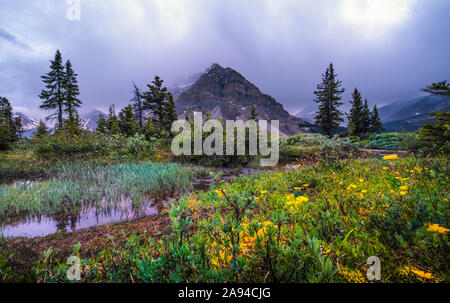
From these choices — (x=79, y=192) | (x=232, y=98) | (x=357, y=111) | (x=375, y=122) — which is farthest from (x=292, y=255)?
(x=232, y=98)

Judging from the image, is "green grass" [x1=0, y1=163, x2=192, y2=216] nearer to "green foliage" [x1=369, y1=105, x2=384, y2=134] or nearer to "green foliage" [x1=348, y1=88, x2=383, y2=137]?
"green foliage" [x1=348, y1=88, x2=383, y2=137]

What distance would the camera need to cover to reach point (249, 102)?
17175cm

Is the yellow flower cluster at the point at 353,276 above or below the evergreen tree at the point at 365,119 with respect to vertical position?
below

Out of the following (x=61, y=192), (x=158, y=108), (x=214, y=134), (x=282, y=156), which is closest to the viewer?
(x=61, y=192)

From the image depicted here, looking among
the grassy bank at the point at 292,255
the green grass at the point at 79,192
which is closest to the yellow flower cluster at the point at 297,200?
the grassy bank at the point at 292,255

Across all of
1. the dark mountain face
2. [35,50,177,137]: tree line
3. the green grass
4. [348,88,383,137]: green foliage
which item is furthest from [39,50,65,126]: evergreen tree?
the dark mountain face

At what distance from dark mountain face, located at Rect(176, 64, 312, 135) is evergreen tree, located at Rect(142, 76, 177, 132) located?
362 feet

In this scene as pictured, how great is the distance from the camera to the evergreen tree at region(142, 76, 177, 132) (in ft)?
A: 91.5

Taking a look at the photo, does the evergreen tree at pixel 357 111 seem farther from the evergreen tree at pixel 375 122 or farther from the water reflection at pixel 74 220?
the water reflection at pixel 74 220

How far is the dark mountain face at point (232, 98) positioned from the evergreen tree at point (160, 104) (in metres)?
110

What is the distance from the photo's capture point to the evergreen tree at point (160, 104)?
27.9 m
